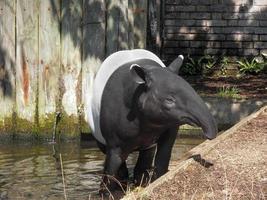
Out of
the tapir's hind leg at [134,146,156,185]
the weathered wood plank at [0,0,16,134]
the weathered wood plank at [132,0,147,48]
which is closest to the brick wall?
the weathered wood plank at [132,0,147,48]

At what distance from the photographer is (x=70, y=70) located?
10008 mm

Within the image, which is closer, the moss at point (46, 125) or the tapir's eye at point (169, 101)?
the tapir's eye at point (169, 101)

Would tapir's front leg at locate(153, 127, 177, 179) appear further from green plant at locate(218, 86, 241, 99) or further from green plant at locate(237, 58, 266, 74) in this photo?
green plant at locate(237, 58, 266, 74)

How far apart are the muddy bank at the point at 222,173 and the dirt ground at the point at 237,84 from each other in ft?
18.5

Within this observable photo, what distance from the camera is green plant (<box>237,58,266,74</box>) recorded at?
625 inches

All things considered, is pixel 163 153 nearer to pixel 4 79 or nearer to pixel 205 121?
pixel 205 121

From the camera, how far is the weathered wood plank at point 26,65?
9.91 metres

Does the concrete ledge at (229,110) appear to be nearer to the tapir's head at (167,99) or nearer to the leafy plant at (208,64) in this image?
the tapir's head at (167,99)

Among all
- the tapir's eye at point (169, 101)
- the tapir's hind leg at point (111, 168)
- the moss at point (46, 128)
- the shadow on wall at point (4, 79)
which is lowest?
the moss at point (46, 128)

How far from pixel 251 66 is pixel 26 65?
6988 millimetres

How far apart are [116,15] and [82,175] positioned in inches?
104

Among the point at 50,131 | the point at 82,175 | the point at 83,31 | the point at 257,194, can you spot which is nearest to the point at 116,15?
the point at 83,31

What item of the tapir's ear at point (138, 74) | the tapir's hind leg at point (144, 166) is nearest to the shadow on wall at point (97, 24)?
the tapir's hind leg at point (144, 166)

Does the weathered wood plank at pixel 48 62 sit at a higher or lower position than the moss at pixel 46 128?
higher
